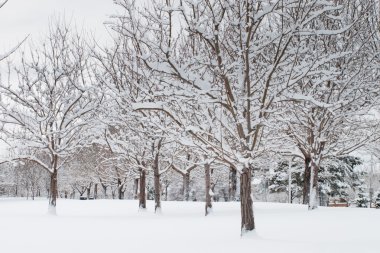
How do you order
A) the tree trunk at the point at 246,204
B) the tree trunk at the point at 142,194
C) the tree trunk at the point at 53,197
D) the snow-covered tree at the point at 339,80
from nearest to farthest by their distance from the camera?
the tree trunk at the point at 246,204 → the snow-covered tree at the point at 339,80 → the tree trunk at the point at 53,197 → the tree trunk at the point at 142,194

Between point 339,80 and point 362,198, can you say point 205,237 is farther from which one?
point 362,198

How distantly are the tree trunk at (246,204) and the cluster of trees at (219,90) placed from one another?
20 millimetres

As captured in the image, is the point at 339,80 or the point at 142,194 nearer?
the point at 339,80

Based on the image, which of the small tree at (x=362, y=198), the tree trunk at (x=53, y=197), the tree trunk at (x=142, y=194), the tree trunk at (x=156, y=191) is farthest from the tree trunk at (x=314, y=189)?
the small tree at (x=362, y=198)

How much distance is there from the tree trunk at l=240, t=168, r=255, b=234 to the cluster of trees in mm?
20

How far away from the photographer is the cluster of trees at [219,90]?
286 inches

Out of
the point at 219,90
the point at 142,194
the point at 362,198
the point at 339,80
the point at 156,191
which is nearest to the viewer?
the point at 219,90

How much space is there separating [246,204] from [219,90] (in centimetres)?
235

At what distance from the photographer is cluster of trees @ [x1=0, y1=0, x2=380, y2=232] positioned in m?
7.26

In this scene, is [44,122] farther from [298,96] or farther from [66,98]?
[298,96]

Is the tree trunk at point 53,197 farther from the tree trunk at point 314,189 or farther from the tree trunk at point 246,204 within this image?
the tree trunk at point 246,204

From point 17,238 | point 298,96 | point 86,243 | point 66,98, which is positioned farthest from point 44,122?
point 298,96

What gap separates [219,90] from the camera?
7.26 m

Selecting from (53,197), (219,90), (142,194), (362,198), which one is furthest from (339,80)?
(362,198)
